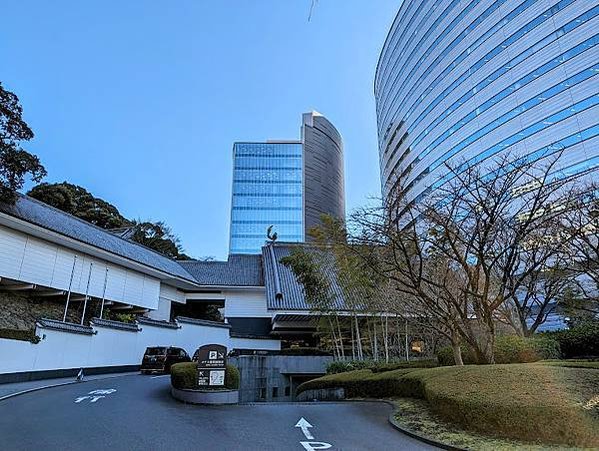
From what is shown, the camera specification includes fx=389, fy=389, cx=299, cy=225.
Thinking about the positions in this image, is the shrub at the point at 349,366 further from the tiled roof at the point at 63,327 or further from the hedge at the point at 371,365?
the tiled roof at the point at 63,327

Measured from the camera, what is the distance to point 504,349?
37.2 ft

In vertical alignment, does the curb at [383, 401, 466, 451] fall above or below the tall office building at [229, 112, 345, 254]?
below

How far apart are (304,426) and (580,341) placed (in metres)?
11.4

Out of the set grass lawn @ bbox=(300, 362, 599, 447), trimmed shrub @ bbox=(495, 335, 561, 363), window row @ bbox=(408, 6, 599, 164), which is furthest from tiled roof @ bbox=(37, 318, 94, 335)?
window row @ bbox=(408, 6, 599, 164)

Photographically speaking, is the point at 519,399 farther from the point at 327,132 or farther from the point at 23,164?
the point at 327,132

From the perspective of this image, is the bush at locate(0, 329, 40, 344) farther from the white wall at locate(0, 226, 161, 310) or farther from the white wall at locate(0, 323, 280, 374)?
the white wall at locate(0, 226, 161, 310)

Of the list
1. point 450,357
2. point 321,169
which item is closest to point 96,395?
point 450,357

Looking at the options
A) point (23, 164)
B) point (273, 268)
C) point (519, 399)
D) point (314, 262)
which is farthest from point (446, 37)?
point (519, 399)

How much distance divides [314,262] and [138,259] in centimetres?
1118

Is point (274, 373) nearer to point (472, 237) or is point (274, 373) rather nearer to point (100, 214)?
point (472, 237)

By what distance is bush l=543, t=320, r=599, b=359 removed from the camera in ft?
42.2

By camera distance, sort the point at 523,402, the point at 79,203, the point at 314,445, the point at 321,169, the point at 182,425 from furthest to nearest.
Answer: the point at 321,169 < the point at 79,203 < the point at 182,425 < the point at 523,402 < the point at 314,445

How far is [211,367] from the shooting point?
973 cm

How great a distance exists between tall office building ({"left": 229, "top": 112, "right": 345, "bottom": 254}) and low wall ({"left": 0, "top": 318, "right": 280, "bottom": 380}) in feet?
137
